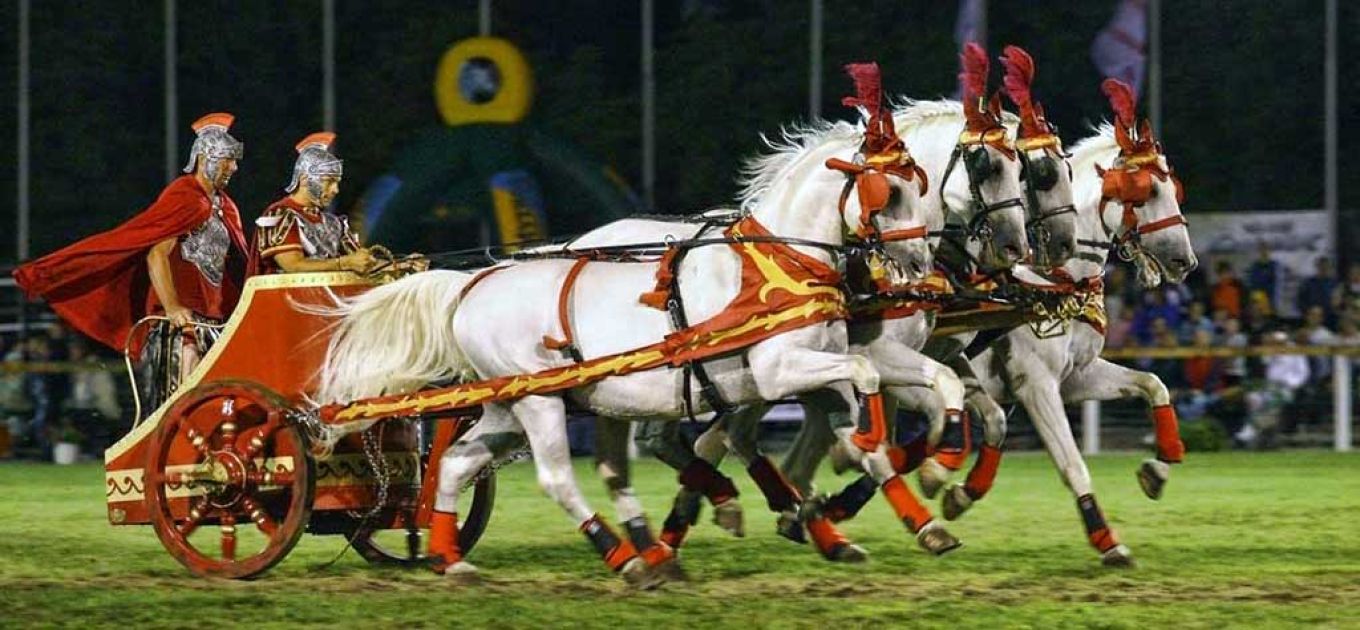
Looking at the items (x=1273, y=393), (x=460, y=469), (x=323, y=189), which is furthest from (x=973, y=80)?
(x=1273, y=393)

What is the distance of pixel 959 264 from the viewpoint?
9.45 metres

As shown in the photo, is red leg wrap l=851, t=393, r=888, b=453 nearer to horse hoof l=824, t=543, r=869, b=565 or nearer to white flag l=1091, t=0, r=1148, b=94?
horse hoof l=824, t=543, r=869, b=565

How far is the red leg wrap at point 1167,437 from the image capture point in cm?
949

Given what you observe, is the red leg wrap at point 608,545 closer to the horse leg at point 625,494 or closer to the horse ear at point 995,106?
the horse leg at point 625,494

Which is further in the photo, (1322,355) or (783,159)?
(1322,355)

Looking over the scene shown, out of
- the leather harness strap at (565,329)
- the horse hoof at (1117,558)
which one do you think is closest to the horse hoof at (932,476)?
the horse hoof at (1117,558)

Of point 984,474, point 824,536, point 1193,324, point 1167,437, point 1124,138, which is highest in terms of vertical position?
point 1124,138

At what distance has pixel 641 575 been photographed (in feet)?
27.7

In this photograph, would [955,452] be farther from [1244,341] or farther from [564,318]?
[1244,341]

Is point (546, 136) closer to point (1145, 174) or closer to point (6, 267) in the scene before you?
point (6, 267)

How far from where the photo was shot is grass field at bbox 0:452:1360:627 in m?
7.65

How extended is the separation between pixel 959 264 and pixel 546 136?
9.20 metres

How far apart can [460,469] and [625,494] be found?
0.65m

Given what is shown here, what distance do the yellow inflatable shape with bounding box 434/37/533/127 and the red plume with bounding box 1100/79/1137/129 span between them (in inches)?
361
